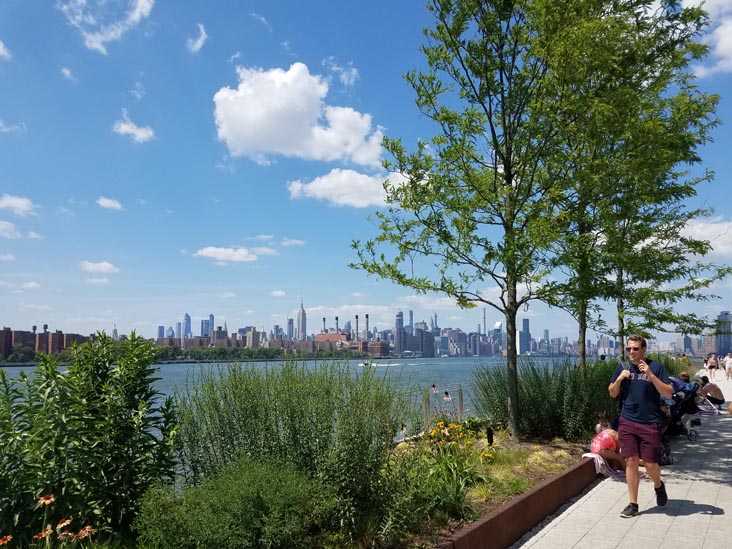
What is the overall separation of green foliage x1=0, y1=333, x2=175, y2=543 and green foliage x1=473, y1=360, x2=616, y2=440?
6.44 meters

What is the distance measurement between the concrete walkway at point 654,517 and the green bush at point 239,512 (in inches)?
96.1

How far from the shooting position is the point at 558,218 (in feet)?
28.2

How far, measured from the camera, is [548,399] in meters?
9.05

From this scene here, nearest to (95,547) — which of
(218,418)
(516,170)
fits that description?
(218,418)

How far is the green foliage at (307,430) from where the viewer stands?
4.20m

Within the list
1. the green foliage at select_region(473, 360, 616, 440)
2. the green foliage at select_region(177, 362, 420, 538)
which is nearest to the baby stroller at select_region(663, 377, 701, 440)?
the green foliage at select_region(473, 360, 616, 440)

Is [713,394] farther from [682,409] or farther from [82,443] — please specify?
[82,443]

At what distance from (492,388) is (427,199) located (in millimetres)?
3604

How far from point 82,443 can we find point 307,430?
5.61ft

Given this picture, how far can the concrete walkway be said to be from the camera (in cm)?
507

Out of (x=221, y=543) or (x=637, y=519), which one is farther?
(x=637, y=519)

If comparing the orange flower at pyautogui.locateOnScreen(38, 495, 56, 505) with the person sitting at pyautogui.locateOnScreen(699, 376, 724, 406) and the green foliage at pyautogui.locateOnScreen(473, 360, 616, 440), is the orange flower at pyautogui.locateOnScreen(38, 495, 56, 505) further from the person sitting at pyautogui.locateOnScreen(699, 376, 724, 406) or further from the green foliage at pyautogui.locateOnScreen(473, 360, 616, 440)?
the person sitting at pyautogui.locateOnScreen(699, 376, 724, 406)

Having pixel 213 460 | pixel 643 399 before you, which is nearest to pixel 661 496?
pixel 643 399

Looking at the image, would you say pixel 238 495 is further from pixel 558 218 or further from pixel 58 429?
pixel 558 218
